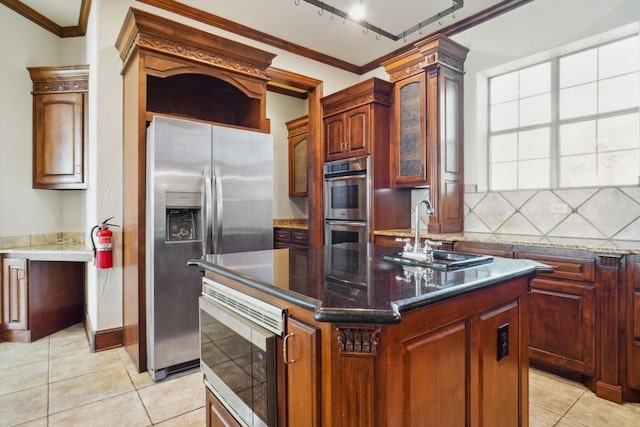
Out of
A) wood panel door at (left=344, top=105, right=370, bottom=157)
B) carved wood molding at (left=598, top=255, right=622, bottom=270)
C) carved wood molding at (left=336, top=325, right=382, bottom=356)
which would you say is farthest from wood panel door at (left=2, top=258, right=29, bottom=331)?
carved wood molding at (left=598, top=255, right=622, bottom=270)

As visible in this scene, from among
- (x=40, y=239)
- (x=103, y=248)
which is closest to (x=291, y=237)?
(x=103, y=248)

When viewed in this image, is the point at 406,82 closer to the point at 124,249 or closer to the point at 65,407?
the point at 124,249

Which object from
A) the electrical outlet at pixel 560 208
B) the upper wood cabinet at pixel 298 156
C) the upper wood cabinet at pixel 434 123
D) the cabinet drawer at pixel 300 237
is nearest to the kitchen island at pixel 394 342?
the electrical outlet at pixel 560 208

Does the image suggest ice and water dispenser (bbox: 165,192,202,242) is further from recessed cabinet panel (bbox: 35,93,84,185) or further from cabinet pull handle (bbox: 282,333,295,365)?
cabinet pull handle (bbox: 282,333,295,365)

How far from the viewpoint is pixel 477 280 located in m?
1.17

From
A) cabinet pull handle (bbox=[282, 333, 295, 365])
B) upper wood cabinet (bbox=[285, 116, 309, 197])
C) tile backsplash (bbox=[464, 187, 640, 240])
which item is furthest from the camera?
upper wood cabinet (bbox=[285, 116, 309, 197])

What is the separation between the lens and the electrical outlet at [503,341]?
1.32 metres

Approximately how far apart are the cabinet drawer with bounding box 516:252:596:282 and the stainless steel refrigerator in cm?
219

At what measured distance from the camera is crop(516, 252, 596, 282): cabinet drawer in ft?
7.25

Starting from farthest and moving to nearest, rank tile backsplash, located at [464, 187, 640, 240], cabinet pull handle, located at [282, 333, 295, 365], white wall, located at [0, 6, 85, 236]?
white wall, located at [0, 6, 85, 236] < tile backsplash, located at [464, 187, 640, 240] < cabinet pull handle, located at [282, 333, 295, 365]

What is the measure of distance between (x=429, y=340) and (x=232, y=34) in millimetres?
3769

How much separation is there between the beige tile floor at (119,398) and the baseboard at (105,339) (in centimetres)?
10

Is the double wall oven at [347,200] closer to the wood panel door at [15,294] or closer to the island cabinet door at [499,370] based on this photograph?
the island cabinet door at [499,370]

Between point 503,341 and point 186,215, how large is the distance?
2267 mm
